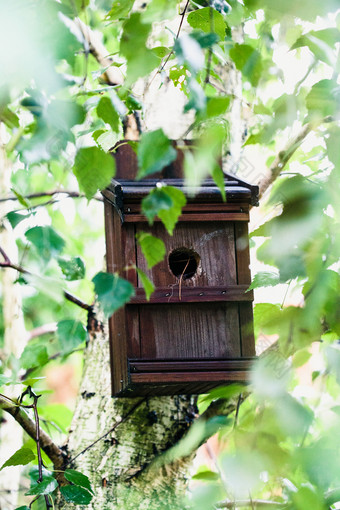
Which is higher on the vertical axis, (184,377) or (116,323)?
(116,323)

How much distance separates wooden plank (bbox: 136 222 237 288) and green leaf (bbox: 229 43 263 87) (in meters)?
0.72

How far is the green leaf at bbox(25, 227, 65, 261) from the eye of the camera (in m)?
1.23

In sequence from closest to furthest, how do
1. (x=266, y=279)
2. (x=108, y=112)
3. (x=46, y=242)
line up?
1. (x=108, y=112)
2. (x=266, y=279)
3. (x=46, y=242)

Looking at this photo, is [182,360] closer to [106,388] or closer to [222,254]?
[222,254]

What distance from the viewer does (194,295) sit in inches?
61.9

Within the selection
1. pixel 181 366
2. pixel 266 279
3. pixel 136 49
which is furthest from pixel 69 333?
pixel 136 49

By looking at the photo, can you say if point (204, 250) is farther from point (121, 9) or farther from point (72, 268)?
point (121, 9)

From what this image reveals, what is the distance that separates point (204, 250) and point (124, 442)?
0.61 metres

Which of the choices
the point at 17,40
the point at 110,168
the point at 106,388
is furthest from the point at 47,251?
the point at 106,388

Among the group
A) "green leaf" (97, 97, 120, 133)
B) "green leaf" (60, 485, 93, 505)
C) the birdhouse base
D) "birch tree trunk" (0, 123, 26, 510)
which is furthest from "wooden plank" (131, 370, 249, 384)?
"birch tree trunk" (0, 123, 26, 510)

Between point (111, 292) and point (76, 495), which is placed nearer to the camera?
point (111, 292)

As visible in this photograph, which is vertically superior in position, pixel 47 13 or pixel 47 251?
pixel 47 13

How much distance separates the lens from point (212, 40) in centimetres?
86

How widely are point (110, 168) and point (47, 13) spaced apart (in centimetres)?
20
